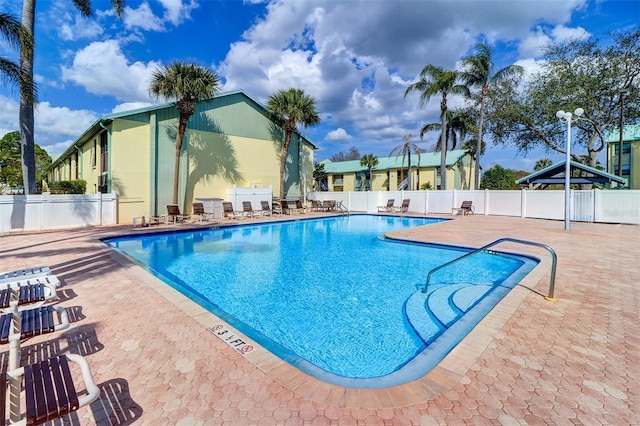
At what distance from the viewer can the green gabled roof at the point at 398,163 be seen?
3592cm

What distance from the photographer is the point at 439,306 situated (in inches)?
206

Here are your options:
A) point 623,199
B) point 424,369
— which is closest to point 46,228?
point 424,369

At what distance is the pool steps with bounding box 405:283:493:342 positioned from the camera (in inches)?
177

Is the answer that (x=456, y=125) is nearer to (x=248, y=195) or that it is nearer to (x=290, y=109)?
(x=290, y=109)

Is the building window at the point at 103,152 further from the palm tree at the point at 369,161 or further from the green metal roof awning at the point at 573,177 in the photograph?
the palm tree at the point at 369,161

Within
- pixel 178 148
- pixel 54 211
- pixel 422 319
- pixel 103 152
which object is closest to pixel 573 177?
pixel 422 319

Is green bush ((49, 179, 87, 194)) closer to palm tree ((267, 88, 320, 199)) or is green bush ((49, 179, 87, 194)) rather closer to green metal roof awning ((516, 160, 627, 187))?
palm tree ((267, 88, 320, 199))

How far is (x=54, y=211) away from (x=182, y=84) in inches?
314

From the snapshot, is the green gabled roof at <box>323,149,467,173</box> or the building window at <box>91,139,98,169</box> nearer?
the building window at <box>91,139,98,169</box>

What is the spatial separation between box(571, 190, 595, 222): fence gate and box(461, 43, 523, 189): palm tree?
7.08m

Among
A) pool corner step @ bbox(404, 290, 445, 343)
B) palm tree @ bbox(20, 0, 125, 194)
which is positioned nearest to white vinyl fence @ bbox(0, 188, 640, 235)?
palm tree @ bbox(20, 0, 125, 194)

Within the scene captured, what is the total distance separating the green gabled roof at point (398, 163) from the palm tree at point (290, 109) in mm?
15059

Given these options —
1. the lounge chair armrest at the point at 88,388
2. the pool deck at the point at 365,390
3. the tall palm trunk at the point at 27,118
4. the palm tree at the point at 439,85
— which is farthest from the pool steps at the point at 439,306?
the palm tree at the point at 439,85

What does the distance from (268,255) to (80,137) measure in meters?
16.2
